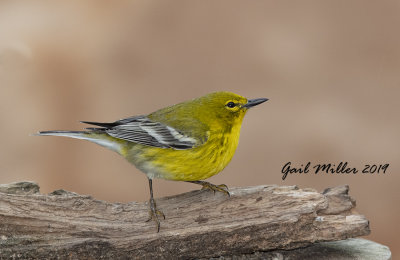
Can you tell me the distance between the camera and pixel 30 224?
3.89 meters

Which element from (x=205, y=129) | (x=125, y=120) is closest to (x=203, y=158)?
(x=205, y=129)

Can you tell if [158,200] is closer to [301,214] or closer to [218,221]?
[218,221]

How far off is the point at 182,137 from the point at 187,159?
0.77 feet

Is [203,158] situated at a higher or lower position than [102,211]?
higher

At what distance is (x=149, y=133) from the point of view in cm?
452

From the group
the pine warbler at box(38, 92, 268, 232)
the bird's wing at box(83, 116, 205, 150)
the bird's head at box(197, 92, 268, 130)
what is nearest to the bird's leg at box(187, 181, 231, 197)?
the pine warbler at box(38, 92, 268, 232)

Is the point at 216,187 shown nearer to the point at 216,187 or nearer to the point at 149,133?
the point at 216,187

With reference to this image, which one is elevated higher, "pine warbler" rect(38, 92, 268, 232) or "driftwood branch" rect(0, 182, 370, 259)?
"pine warbler" rect(38, 92, 268, 232)

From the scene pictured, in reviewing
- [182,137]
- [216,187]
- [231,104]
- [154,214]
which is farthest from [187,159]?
[231,104]

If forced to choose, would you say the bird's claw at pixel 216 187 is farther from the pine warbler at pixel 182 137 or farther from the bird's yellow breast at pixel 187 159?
the bird's yellow breast at pixel 187 159

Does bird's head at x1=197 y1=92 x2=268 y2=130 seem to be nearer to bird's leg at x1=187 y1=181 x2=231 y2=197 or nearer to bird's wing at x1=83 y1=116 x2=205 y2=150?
bird's wing at x1=83 y1=116 x2=205 y2=150

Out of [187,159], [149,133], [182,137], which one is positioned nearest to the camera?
[187,159]

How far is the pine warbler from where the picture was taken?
430 centimetres

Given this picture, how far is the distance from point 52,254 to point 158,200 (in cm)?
101
